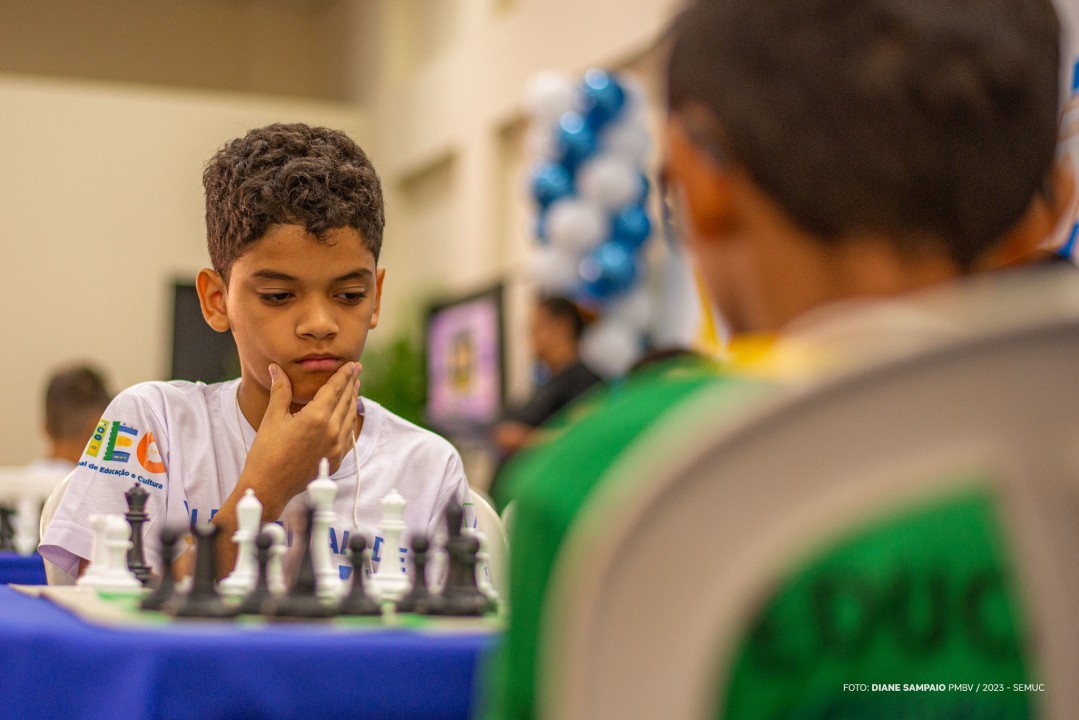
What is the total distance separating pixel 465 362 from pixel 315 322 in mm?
7592

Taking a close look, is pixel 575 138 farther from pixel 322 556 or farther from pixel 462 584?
pixel 462 584

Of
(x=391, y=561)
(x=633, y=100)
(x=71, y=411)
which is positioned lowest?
(x=391, y=561)

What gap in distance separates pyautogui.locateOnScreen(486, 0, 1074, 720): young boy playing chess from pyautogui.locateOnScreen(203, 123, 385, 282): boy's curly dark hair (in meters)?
1.12

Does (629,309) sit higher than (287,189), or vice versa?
(629,309)

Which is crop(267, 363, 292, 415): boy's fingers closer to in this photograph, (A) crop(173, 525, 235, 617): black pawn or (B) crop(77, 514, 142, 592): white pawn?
(B) crop(77, 514, 142, 592): white pawn

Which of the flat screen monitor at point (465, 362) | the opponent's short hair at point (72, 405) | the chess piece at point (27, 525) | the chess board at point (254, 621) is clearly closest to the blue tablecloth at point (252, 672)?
the chess board at point (254, 621)

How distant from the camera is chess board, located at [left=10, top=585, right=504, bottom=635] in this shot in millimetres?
1033

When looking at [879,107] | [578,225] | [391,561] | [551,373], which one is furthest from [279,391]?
[551,373]

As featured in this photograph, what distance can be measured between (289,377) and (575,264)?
4848 mm

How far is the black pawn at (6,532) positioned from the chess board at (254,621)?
50.3 inches

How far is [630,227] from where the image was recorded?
662 cm

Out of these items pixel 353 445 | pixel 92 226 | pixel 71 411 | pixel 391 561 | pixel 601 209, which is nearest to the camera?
pixel 391 561

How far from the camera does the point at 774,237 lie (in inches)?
28.8

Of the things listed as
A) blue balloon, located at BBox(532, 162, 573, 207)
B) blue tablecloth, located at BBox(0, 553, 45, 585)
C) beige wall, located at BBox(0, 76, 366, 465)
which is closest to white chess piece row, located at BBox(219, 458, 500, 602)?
blue tablecloth, located at BBox(0, 553, 45, 585)
